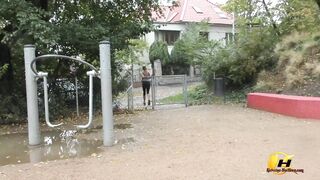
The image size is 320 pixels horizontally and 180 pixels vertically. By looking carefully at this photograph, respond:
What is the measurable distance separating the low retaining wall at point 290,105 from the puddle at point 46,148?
5.25 metres

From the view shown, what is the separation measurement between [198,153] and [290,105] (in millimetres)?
5092

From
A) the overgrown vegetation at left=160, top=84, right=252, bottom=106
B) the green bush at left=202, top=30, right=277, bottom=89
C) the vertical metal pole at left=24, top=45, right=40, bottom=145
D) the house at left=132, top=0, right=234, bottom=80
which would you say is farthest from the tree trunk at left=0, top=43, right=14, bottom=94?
the house at left=132, top=0, right=234, bottom=80

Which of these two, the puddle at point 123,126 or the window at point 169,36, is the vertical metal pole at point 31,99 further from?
the window at point 169,36

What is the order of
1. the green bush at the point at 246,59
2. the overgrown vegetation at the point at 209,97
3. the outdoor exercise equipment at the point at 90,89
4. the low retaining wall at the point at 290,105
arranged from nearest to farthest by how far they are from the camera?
the outdoor exercise equipment at the point at 90,89 → the low retaining wall at the point at 290,105 → the overgrown vegetation at the point at 209,97 → the green bush at the point at 246,59

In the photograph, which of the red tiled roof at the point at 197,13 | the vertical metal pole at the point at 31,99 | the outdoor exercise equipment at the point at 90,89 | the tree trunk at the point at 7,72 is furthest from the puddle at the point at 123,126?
the red tiled roof at the point at 197,13

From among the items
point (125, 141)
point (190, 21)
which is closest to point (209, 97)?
point (125, 141)

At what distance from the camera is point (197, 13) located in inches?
1864

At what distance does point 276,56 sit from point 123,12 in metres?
6.04

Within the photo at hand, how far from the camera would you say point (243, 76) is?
1816cm

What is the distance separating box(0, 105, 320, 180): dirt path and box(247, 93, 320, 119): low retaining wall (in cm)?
39

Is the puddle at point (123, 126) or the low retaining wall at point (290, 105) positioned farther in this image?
the puddle at point (123, 126)

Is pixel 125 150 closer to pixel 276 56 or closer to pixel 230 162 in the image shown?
pixel 230 162

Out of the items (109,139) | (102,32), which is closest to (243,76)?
(102,32)

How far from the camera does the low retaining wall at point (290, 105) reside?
455 inches
